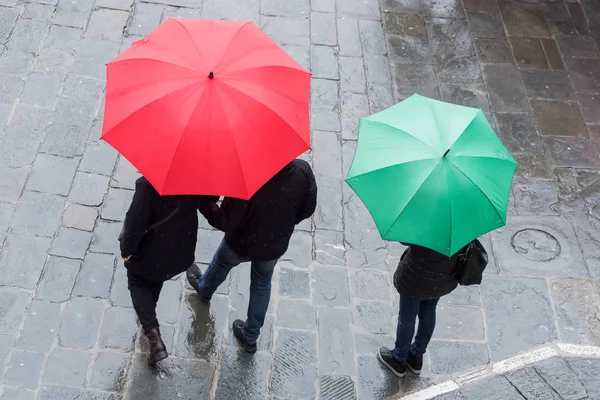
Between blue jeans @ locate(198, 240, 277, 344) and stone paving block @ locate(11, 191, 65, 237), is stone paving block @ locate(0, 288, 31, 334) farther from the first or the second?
blue jeans @ locate(198, 240, 277, 344)

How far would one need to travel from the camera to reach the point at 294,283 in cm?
577

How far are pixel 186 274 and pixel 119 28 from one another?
2937 millimetres

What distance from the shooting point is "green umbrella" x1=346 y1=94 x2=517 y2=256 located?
4016 millimetres

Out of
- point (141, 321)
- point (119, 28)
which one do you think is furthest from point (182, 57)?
point (119, 28)

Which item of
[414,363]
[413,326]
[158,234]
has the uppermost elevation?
[158,234]

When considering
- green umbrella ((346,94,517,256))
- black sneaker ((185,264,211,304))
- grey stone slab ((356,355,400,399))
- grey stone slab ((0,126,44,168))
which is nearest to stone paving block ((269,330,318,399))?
grey stone slab ((356,355,400,399))

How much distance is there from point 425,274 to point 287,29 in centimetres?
396

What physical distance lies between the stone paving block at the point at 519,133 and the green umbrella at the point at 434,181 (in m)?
2.88

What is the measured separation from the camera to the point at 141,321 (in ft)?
16.0

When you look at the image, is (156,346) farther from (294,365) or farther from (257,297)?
(294,365)

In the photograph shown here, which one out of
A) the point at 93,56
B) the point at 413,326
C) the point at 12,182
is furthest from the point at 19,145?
the point at 413,326

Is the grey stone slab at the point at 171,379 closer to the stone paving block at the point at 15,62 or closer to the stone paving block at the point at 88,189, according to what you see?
the stone paving block at the point at 88,189

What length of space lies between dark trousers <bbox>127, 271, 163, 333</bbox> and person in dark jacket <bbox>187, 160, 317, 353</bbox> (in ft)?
1.53

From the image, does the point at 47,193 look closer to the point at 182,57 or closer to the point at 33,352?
the point at 33,352
